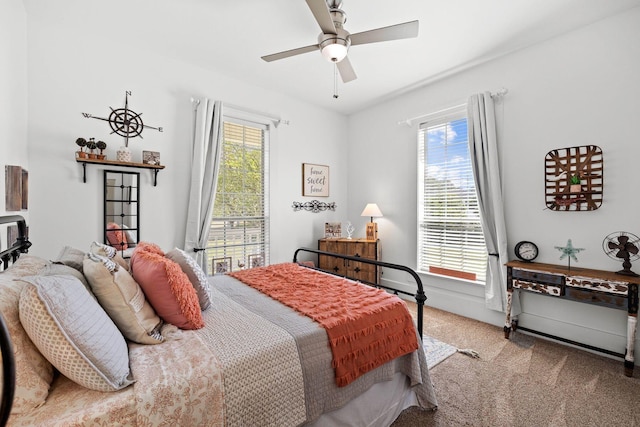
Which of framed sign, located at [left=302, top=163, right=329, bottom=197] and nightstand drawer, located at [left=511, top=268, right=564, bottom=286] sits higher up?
framed sign, located at [left=302, top=163, right=329, bottom=197]

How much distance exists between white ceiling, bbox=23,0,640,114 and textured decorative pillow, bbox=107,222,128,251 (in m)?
→ 1.81

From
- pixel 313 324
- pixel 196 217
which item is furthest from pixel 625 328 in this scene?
pixel 196 217

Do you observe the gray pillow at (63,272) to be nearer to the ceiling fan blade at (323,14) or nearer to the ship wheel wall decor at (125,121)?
the ship wheel wall decor at (125,121)

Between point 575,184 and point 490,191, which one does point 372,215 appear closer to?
point 490,191

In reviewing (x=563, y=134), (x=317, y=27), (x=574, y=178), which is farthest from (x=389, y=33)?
(x=574, y=178)

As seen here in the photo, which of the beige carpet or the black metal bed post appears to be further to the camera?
the beige carpet

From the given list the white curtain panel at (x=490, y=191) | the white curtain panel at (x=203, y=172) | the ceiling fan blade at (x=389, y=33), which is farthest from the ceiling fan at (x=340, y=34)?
the white curtain panel at (x=490, y=191)

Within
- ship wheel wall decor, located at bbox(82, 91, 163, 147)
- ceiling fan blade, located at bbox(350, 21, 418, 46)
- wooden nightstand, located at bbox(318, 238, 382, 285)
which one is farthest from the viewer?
wooden nightstand, located at bbox(318, 238, 382, 285)

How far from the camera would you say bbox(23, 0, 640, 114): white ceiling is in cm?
229

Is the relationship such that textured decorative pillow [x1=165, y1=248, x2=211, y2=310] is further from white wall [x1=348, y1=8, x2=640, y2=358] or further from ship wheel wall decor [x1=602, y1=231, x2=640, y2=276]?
ship wheel wall decor [x1=602, y1=231, x2=640, y2=276]

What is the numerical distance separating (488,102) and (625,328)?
94.1 inches

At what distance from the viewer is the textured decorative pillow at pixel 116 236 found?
2758 mm

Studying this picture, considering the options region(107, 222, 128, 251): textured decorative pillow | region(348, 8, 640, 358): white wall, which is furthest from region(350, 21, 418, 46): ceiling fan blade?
region(107, 222, 128, 251): textured decorative pillow

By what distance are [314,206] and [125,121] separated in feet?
8.42
